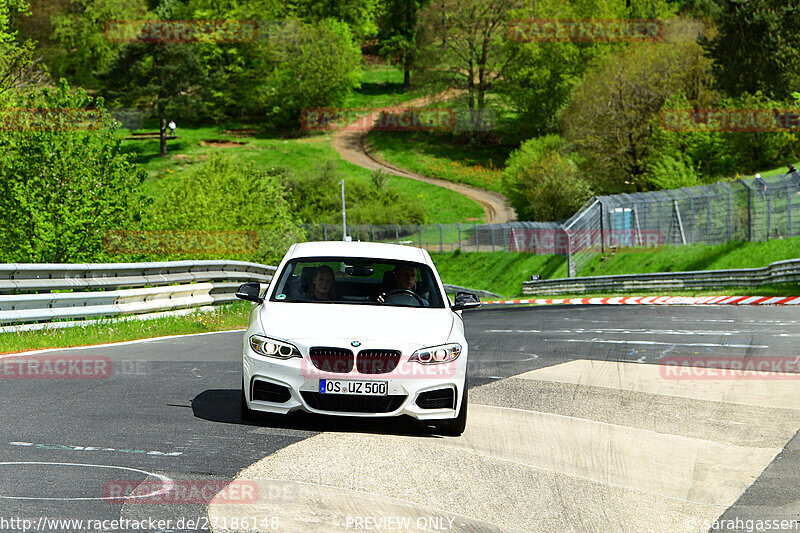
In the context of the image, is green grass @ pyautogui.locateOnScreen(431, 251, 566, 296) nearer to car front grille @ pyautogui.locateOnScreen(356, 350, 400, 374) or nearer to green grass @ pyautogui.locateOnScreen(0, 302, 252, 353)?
green grass @ pyautogui.locateOnScreen(0, 302, 252, 353)

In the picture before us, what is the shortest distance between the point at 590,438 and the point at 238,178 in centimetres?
4407

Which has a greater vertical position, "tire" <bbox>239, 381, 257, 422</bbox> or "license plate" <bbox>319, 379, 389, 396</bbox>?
"license plate" <bbox>319, 379, 389, 396</bbox>

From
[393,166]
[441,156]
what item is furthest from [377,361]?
[441,156]

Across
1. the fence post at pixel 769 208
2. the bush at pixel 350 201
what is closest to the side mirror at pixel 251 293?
the fence post at pixel 769 208

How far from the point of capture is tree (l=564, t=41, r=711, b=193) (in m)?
59.6

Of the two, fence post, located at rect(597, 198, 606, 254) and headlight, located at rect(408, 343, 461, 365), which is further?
fence post, located at rect(597, 198, 606, 254)

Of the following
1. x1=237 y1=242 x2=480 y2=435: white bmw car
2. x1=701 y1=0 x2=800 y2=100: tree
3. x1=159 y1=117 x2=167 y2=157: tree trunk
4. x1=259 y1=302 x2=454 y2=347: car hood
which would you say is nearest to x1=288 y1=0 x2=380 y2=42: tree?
x1=159 y1=117 x2=167 y2=157: tree trunk

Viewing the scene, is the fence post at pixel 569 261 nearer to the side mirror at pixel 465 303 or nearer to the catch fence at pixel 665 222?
the catch fence at pixel 665 222

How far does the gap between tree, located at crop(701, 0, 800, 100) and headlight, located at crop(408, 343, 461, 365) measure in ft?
184

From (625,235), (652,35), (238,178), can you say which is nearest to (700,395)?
(625,235)

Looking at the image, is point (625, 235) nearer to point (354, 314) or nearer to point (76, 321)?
point (76, 321)

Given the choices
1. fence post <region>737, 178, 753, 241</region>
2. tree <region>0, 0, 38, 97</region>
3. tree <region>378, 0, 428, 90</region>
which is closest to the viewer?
fence post <region>737, 178, 753, 241</region>

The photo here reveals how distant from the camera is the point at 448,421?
24.6 feet

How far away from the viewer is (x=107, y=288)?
59.4 ft
